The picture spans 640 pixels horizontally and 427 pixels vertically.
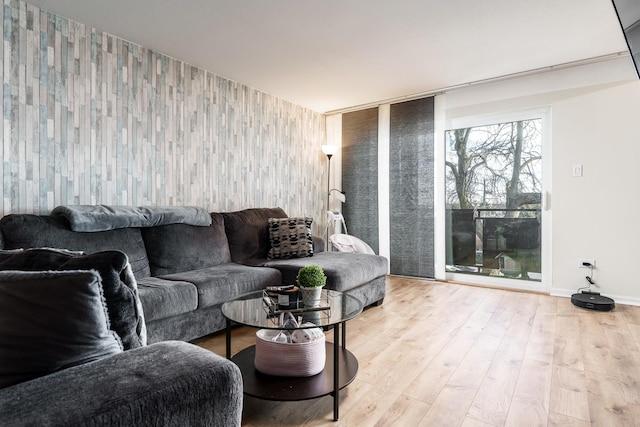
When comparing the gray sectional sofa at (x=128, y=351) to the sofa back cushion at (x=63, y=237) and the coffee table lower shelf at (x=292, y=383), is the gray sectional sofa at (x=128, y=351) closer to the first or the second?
the sofa back cushion at (x=63, y=237)

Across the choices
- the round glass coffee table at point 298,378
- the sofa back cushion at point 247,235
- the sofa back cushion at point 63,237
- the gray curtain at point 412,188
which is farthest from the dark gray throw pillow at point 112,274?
the gray curtain at point 412,188

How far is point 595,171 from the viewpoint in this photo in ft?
11.4

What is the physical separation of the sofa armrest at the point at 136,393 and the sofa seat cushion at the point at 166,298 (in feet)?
3.69

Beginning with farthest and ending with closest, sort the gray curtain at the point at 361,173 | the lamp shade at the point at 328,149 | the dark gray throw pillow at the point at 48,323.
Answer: the lamp shade at the point at 328,149 → the gray curtain at the point at 361,173 → the dark gray throw pillow at the point at 48,323

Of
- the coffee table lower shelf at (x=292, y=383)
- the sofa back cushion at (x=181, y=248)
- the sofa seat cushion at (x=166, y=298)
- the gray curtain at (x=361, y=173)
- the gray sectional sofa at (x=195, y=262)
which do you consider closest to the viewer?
the coffee table lower shelf at (x=292, y=383)

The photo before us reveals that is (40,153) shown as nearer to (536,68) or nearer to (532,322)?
(532,322)

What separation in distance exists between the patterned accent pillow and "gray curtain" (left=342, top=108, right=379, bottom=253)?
1.50 meters

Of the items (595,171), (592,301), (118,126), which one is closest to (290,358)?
(118,126)

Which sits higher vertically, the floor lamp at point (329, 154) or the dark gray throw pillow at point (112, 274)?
the floor lamp at point (329, 154)

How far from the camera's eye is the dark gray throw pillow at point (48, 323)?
36.0 inches

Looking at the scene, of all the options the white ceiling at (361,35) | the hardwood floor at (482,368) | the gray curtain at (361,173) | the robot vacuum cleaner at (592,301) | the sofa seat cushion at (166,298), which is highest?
the white ceiling at (361,35)

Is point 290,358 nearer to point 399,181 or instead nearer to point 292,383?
point 292,383

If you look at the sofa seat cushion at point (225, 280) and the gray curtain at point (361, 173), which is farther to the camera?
the gray curtain at point (361, 173)

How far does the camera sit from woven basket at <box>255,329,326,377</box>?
174 centimetres
